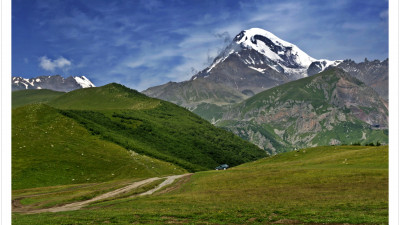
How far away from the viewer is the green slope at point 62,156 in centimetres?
12512

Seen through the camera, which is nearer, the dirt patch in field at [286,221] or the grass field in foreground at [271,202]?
the dirt patch in field at [286,221]

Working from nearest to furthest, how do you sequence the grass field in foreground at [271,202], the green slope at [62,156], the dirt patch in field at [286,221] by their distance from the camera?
1. the dirt patch in field at [286,221]
2. the grass field in foreground at [271,202]
3. the green slope at [62,156]

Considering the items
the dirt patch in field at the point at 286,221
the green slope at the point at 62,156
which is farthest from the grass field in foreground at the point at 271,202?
the green slope at the point at 62,156

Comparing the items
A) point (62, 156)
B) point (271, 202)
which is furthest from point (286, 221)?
point (62, 156)

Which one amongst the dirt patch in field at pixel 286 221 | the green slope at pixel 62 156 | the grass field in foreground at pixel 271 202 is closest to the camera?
the dirt patch in field at pixel 286 221

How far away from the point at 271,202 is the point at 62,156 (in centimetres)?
11605

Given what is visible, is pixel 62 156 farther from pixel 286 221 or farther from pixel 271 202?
pixel 286 221

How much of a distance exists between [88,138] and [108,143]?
1134cm

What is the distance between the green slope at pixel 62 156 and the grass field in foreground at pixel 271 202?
2384 inches

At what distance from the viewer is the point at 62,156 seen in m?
144

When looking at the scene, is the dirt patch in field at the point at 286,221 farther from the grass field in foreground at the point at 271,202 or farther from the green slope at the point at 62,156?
the green slope at the point at 62,156

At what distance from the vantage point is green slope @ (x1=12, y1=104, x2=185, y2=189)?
125 meters

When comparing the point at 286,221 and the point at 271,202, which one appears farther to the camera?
the point at 271,202

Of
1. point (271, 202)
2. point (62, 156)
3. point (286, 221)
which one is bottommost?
point (271, 202)
